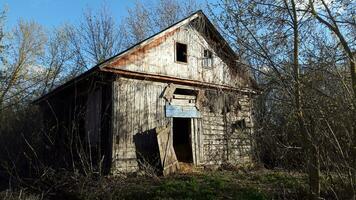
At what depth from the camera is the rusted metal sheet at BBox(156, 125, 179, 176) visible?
11.9 m

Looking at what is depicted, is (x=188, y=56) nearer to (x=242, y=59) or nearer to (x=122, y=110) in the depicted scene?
(x=122, y=110)

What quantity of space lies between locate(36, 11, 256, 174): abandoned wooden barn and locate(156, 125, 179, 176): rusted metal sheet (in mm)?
32

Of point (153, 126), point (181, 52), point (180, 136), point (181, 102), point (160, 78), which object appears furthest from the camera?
point (180, 136)

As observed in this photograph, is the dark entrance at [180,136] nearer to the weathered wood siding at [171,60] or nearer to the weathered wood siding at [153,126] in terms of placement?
the weathered wood siding at [153,126]

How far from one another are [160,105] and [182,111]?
0.93 meters

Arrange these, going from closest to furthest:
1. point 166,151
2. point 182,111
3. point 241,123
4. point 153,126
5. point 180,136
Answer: point 166,151 → point 153,126 → point 182,111 → point 241,123 → point 180,136

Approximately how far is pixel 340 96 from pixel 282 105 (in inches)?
50.7

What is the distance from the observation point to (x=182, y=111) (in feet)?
44.1

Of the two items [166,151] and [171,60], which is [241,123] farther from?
Answer: [166,151]

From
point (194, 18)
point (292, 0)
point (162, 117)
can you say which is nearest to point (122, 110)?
point (162, 117)

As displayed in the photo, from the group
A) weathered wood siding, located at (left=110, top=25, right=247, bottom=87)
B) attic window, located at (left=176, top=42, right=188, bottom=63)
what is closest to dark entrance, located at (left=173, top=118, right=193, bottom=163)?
weathered wood siding, located at (left=110, top=25, right=247, bottom=87)

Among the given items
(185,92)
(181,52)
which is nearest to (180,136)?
(185,92)

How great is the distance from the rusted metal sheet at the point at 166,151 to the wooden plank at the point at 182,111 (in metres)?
0.77

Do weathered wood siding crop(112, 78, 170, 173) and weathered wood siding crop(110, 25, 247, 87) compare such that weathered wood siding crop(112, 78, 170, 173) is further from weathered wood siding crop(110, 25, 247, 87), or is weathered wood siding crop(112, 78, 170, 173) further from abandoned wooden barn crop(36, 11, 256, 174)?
weathered wood siding crop(110, 25, 247, 87)
